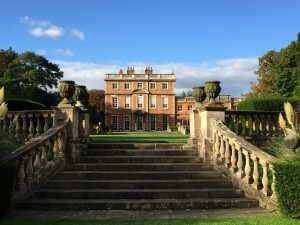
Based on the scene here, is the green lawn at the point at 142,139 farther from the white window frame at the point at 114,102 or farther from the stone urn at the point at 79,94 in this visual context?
the white window frame at the point at 114,102

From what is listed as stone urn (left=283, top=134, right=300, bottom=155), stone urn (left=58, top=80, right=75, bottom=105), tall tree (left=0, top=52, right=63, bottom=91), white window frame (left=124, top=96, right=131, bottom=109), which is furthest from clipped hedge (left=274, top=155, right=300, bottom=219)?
white window frame (left=124, top=96, right=131, bottom=109)

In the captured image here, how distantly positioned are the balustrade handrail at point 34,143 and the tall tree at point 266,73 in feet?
111

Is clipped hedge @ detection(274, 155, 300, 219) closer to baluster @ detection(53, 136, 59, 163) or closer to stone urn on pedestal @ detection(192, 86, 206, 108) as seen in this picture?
baluster @ detection(53, 136, 59, 163)

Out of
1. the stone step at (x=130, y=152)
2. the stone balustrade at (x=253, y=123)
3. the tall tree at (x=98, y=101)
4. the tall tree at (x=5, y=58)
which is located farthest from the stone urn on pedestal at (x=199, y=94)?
the tall tree at (x=98, y=101)

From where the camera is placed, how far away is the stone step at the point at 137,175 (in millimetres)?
7496

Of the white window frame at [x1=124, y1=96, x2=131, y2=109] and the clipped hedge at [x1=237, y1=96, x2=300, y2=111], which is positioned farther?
the white window frame at [x1=124, y1=96, x2=131, y2=109]

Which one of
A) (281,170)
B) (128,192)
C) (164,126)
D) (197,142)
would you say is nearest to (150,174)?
(128,192)

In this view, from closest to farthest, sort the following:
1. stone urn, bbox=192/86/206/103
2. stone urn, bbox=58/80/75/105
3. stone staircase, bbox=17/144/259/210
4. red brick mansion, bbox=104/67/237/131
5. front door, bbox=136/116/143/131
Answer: stone staircase, bbox=17/144/259/210 < stone urn, bbox=58/80/75/105 < stone urn, bbox=192/86/206/103 < red brick mansion, bbox=104/67/237/131 < front door, bbox=136/116/143/131

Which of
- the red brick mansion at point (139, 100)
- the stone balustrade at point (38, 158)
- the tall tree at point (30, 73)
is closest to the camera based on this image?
the stone balustrade at point (38, 158)

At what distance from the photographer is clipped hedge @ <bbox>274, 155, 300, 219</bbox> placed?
5.15m

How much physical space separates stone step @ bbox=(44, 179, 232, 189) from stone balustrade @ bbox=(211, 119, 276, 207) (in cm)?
50

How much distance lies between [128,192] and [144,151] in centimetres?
220

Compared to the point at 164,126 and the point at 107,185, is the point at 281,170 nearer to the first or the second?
the point at 107,185

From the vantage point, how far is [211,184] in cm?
716
